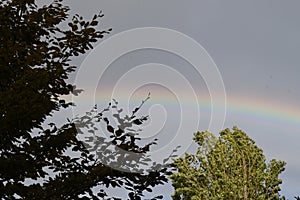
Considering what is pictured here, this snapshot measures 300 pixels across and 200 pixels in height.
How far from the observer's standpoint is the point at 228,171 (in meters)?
17.2

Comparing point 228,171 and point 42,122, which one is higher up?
point 228,171

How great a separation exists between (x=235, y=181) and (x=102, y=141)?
11.5 m

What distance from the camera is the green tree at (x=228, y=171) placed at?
16.6 m

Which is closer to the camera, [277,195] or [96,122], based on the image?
[96,122]

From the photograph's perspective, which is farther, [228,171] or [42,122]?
[228,171]

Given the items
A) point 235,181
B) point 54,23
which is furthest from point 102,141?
point 235,181

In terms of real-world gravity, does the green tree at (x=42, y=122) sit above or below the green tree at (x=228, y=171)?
below

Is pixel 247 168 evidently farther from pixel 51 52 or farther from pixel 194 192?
pixel 51 52

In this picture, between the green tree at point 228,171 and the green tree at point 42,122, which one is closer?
the green tree at point 42,122

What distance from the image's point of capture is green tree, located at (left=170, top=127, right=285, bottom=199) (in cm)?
1664

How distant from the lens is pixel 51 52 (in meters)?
6.63

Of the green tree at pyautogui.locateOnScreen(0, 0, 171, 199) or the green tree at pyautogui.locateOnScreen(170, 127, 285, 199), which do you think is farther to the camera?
the green tree at pyautogui.locateOnScreen(170, 127, 285, 199)

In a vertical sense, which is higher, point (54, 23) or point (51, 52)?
point (54, 23)

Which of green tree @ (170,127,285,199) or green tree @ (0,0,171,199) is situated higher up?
green tree @ (170,127,285,199)
